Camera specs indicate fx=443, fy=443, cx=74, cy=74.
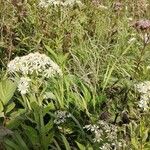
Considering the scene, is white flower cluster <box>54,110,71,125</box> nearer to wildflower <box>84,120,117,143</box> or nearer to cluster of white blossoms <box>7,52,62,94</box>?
cluster of white blossoms <box>7,52,62,94</box>

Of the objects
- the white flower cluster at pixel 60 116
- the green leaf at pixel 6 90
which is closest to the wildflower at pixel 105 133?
the white flower cluster at pixel 60 116

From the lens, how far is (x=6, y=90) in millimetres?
3439

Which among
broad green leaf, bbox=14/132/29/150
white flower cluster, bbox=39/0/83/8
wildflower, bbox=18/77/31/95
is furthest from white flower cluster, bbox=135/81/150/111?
white flower cluster, bbox=39/0/83/8

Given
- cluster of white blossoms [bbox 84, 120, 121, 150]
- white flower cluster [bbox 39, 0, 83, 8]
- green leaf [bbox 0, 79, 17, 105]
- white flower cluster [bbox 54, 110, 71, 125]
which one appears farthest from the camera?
white flower cluster [bbox 39, 0, 83, 8]

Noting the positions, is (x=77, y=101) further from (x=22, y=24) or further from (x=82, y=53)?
(x=22, y=24)

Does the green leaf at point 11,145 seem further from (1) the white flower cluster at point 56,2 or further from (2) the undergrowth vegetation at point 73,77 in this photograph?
(1) the white flower cluster at point 56,2

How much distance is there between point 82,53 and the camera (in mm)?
4730

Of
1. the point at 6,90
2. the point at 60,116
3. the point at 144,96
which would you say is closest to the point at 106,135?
the point at 144,96

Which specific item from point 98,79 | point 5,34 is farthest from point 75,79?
point 5,34

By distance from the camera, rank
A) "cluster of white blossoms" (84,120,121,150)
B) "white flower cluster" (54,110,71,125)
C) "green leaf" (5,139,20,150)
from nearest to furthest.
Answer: "cluster of white blossoms" (84,120,121,150), "green leaf" (5,139,20,150), "white flower cluster" (54,110,71,125)

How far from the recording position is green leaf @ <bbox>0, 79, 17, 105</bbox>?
3.40 metres

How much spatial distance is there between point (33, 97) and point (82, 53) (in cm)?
136

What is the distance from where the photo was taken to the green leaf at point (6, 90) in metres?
3.40

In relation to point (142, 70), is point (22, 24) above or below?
above
